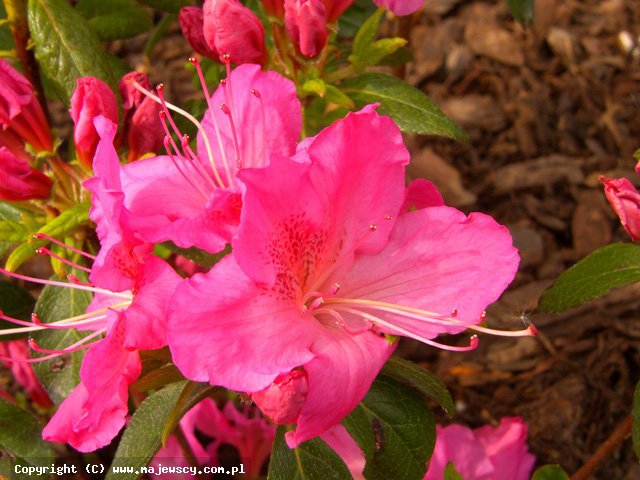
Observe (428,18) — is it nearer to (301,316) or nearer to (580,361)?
(580,361)

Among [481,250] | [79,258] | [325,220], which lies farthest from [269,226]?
[79,258]

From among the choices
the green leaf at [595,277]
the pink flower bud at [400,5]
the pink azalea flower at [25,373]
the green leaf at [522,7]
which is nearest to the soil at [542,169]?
the green leaf at [522,7]

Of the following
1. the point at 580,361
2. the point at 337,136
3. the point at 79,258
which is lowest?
the point at 580,361

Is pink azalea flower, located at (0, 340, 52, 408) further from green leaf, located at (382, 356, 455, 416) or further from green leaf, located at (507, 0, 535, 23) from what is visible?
green leaf, located at (507, 0, 535, 23)

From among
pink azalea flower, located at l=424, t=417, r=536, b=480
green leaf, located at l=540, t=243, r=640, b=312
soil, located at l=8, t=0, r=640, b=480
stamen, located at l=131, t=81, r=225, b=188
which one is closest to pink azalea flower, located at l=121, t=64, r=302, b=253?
stamen, located at l=131, t=81, r=225, b=188

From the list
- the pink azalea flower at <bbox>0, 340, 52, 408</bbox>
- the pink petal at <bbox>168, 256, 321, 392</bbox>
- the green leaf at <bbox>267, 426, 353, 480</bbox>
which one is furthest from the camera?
the pink azalea flower at <bbox>0, 340, 52, 408</bbox>

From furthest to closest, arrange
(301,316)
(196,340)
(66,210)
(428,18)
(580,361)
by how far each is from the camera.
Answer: (428,18)
(580,361)
(66,210)
(301,316)
(196,340)

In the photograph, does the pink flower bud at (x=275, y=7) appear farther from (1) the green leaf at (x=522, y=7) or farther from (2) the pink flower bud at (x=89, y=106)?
(1) the green leaf at (x=522, y=7)
